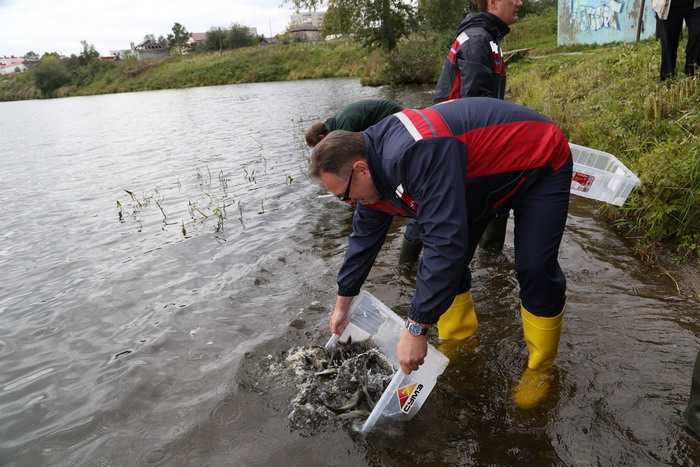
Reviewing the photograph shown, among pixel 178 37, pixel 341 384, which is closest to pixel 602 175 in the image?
pixel 341 384

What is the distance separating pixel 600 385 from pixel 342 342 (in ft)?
5.59

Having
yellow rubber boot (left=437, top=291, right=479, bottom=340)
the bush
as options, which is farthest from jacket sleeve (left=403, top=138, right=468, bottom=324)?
the bush

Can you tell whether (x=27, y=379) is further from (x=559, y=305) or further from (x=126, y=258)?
(x=559, y=305)

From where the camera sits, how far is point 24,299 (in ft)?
18.5

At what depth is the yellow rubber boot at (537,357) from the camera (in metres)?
2.94

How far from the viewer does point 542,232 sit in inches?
103

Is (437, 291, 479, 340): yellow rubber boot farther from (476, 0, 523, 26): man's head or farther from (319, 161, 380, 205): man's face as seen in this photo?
(476, 0, 523, 26): man's head

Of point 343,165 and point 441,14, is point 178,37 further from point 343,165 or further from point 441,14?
point 343,165

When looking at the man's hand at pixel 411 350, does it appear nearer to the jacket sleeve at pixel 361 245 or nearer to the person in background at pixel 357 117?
the jacket sleeve at pixel 361 245

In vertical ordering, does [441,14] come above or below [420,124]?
above

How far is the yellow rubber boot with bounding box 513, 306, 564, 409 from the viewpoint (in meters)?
2.94

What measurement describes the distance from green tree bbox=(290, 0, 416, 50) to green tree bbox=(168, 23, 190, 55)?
253 ft

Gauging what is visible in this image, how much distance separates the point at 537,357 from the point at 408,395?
85 cm

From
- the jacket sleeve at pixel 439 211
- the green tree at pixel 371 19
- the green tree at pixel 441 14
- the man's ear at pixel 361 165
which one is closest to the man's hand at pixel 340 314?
the jacket sleeve at pixel 439 211
